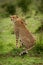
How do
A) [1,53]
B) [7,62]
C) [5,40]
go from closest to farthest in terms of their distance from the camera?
1. [7,62]
2. [1,53]
3. [5,40]

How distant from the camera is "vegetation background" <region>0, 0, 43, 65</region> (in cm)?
767

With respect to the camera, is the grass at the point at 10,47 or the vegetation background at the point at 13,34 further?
the vegetation background at the point at 13,34

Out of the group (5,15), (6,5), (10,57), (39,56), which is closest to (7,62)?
(10,57)

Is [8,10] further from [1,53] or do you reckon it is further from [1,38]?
[1,53]

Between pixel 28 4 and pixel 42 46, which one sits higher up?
pixel 28 4

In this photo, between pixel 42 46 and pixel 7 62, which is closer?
pixel 7 62

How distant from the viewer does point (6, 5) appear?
15078 mm

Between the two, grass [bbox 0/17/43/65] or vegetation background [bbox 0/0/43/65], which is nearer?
grass [bbox 0/17/43/65]

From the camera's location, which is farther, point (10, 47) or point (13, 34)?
point (13, 34)

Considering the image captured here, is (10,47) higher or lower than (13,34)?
lower

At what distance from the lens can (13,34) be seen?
1058cm

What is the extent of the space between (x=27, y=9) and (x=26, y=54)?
20.1 ft

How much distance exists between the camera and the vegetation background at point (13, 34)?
25.2 ft

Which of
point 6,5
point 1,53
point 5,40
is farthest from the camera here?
point 6,5
